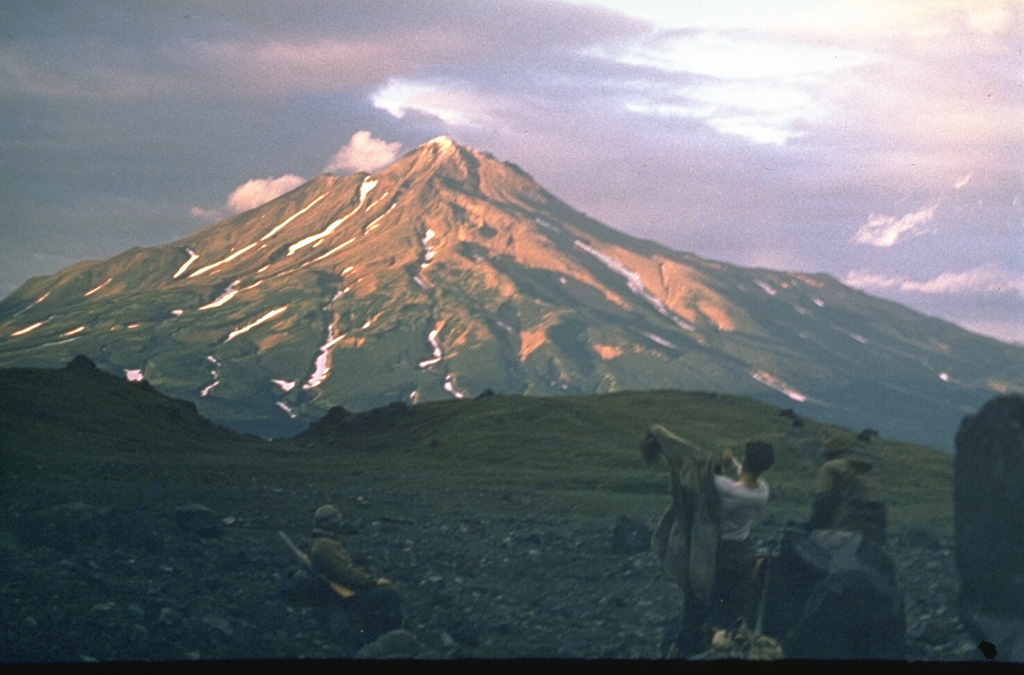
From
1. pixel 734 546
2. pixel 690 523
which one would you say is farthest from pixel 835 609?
pixel 690 523

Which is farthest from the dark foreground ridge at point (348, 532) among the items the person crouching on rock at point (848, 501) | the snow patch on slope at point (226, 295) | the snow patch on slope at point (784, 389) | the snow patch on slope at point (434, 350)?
the snow patch on slope at point (434, 350)

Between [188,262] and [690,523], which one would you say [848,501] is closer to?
[690,523]

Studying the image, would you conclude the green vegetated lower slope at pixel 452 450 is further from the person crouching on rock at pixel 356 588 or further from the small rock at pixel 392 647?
the small rock at pixel 392 647

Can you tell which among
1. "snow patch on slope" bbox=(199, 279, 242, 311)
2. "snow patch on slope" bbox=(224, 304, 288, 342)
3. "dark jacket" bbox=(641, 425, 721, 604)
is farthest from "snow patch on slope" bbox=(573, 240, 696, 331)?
"dark jacket" bbox=(641, 425, 721, 604)

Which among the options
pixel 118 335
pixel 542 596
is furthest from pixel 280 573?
pixel 118 335

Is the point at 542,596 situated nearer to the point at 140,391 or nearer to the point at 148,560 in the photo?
the point at 148,560

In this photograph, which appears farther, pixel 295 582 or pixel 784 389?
pixel 784 389
